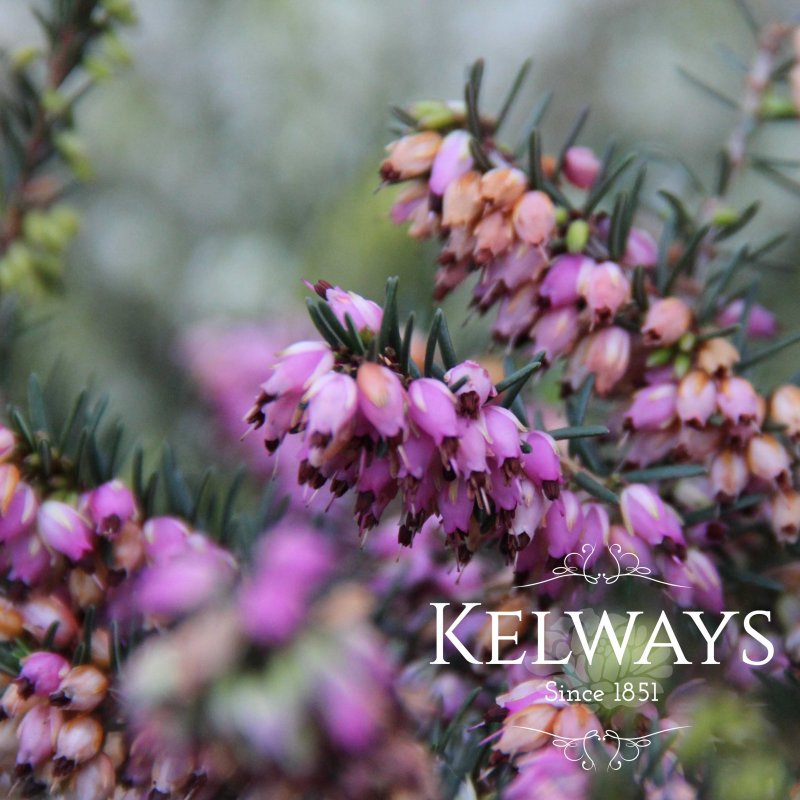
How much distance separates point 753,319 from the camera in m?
0.70

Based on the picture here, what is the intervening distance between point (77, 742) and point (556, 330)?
362 millimetres

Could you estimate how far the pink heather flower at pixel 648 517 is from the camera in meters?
0.52

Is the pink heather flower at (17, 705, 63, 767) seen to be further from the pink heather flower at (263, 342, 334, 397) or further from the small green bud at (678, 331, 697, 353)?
the small green bud at (678, 331, 697, 353)

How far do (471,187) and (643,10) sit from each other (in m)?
1.94

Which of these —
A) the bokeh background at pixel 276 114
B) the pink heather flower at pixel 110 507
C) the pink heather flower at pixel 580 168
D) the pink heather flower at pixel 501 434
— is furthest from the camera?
the bokeh background at pixel 276 114

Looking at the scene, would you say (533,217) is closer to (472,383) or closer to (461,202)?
(461,202)

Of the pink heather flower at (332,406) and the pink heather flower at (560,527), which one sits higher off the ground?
the pink heather flower at (332,406)

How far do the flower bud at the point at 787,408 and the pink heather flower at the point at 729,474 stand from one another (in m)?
0.04

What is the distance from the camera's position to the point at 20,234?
2.78ft

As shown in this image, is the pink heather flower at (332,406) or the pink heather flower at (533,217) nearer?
the pink heather flower at (332,406)

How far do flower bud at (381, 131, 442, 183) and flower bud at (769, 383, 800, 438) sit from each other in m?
0.27

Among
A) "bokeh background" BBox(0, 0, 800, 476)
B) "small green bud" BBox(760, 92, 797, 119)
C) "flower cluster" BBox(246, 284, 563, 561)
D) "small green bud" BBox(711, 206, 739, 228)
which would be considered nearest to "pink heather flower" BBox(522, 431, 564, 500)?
"flower cluster" BBox(246, 284, 563, 561)

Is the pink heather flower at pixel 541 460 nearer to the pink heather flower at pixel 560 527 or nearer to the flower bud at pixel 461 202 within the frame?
the pink heather flower at pixel 560 527

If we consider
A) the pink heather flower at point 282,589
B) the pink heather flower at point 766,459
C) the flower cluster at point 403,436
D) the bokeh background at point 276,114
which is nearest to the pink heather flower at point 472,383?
the flower cluster at point 403,436
